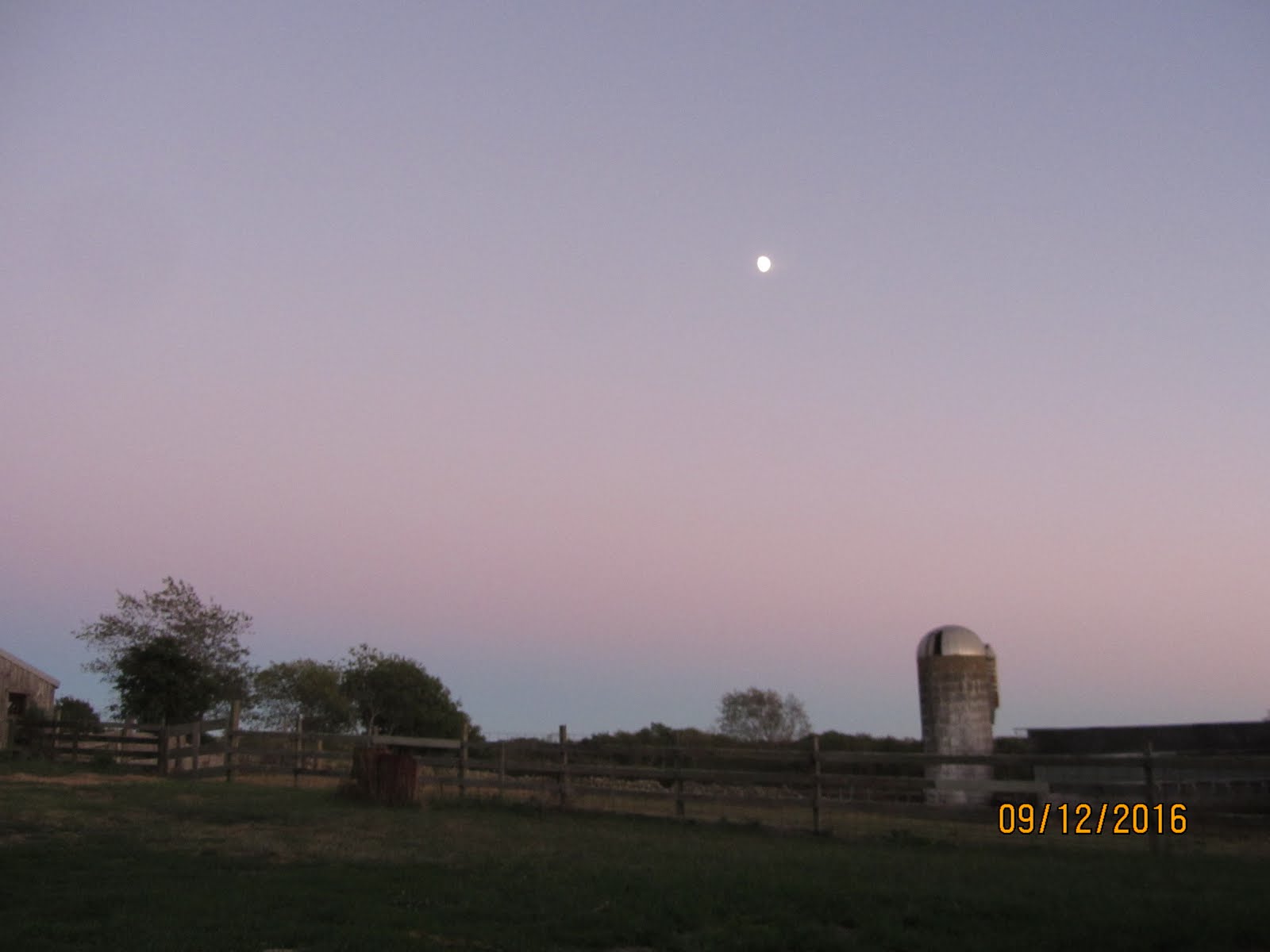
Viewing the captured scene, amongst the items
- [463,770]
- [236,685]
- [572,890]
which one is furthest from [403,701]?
[572,890]

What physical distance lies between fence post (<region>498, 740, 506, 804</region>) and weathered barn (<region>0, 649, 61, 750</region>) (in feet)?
65.6

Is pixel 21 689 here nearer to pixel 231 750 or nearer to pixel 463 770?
pixel 231 750

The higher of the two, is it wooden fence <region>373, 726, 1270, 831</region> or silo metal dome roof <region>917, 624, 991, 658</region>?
silo metal dome roof <region>917, 624, 991, 658</region>

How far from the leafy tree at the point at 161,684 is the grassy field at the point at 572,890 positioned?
22.5 metres

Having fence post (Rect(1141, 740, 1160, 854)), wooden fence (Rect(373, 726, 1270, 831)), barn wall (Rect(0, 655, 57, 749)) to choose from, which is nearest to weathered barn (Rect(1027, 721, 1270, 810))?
wooden fence (Rect(373, 726, 1270, 831))

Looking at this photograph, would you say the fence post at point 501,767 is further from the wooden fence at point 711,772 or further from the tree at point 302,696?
the tree at point 302,696

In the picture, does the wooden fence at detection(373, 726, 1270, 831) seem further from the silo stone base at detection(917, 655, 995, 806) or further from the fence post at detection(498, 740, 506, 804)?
the silo stone base at detection(917, 655, 995, 806)

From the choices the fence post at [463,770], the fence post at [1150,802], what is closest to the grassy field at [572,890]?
the fence post at [1150,802]

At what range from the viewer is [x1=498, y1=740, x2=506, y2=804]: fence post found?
19.9 m

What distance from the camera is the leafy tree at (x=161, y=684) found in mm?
36125

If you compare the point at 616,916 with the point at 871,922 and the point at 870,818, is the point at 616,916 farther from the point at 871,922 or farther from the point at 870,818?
the point at 870,818

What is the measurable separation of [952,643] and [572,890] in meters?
17.2

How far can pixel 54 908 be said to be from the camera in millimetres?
8453

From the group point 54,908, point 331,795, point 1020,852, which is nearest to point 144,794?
point 331,795
